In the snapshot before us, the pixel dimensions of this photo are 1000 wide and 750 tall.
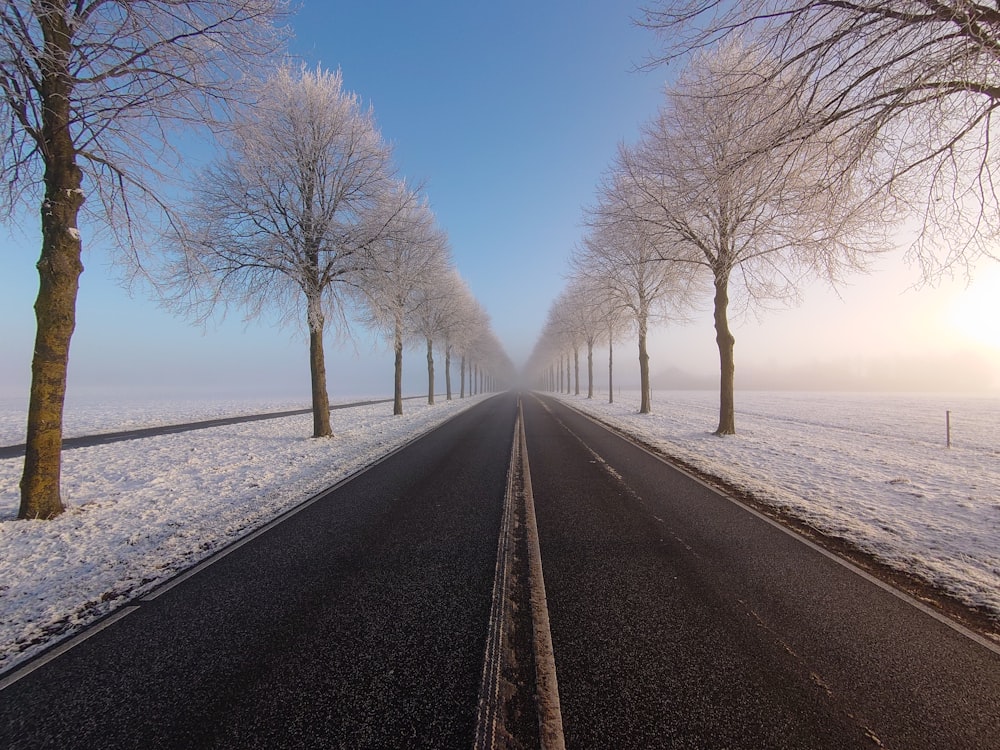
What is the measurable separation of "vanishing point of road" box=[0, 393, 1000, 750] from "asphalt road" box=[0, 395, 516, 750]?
0.01m

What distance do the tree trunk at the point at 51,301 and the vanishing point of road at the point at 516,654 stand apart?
10.9 feet

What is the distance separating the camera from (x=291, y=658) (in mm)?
2535

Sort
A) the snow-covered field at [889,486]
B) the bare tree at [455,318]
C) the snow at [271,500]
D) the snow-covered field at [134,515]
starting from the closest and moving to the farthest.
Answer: the snow-covered field at [134,515], the snow at [271,500], the snow-covered field at [889,486], the bare tree at [455,318]

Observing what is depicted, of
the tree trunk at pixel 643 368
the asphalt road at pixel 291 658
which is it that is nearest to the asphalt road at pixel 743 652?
the asphalt road at pixel 291 658

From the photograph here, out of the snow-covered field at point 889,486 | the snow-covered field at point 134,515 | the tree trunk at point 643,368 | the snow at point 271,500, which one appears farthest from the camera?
the tree trunk at point 643,368

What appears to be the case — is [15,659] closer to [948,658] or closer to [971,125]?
[948,658]

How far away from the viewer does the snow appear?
3584 millimetres

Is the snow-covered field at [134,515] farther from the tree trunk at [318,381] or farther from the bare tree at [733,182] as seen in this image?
the bare tree at [733,182]

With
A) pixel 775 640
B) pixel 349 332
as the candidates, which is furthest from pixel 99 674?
pixel 349 332

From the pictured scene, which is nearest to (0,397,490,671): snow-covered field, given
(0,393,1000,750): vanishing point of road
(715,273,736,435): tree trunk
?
(0,393,1000,750): vanishing point of road

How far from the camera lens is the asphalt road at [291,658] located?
199 cm

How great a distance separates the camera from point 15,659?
2607mm

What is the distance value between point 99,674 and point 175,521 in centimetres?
332

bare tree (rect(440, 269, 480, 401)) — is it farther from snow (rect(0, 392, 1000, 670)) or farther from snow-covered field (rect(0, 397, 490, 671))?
snow-covered field (rect(0, 397, 490, 671))
